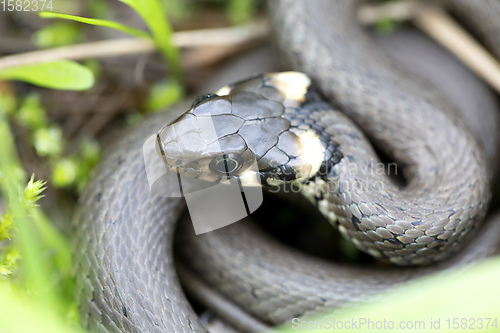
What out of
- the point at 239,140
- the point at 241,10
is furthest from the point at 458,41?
the point at 239,140

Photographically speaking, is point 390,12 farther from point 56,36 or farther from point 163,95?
point 56,36

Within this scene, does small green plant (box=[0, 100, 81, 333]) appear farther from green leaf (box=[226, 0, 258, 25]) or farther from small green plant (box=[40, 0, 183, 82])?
green leaf (box=[226, 0, 258, 25])

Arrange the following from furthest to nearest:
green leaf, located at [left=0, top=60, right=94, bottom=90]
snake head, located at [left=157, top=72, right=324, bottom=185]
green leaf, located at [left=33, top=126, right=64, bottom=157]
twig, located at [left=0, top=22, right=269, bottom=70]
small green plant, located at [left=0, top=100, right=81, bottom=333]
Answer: green leaf, located at [left=33, top=126, right=64, bottom=157] < twig, located at [left=0, top=22, right=269, bottom=70] < green leaf, located at [left=0, top=60, right=94, bottom=90] < snake head, located at [left=157, top=72, right=324, bottom=185] < small green plant, located at [left=0, top=100, right=81, bottom=333]

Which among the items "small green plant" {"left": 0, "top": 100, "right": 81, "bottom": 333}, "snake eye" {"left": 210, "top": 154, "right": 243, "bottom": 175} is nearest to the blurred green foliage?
"small green plant" {"left": 0, "top": 100, "right": 81, "bottom": 333}

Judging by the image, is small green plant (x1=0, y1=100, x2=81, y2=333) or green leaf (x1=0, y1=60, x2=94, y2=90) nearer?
small green plant (x1=0, y1=100, x2=81, y2=333)

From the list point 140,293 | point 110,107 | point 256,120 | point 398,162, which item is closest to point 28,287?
point 140,293

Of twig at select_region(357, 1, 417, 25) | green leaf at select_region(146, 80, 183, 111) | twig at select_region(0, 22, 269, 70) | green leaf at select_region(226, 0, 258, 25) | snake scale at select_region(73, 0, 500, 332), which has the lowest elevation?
snake scale at select_region(73, 0, 500, 332)
